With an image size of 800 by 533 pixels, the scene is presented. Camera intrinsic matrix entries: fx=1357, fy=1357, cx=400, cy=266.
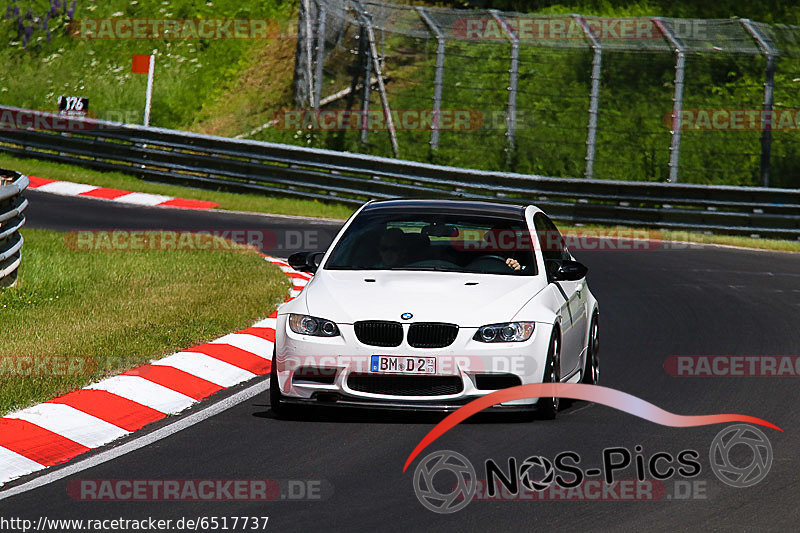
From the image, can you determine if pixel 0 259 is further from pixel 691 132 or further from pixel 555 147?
pixel 691 132

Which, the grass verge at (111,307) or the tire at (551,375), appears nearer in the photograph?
the tire at (551,375)

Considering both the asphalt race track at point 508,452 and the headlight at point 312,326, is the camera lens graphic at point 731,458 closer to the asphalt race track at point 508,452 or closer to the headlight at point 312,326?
the asphalt race track at point 508,452

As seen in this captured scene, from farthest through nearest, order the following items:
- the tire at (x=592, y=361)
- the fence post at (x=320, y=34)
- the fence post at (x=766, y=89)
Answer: the fence post at (x=320, y=34) < the fence post at (x=766, y=89) < the tire at (x=592, y=361)

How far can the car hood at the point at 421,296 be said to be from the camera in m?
8.84

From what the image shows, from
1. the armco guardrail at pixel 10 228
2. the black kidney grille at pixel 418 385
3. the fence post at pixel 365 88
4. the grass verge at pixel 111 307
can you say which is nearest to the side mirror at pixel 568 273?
the black kidney grille at pixel 418 385

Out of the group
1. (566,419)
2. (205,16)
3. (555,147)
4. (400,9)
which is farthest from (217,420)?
(205,16)

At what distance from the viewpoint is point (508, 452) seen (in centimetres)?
810

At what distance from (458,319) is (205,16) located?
31351mm

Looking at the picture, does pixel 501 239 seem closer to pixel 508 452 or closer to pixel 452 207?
pixel 452 207

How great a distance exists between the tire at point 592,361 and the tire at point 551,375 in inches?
47.1

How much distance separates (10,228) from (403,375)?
693cm

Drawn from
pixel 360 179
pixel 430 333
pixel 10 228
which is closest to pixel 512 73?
pixel 360 179

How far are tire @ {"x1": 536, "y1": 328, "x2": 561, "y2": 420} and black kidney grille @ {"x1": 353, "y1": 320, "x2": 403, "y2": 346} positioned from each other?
1014 mm

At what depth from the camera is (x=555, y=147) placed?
30078 millimetres
